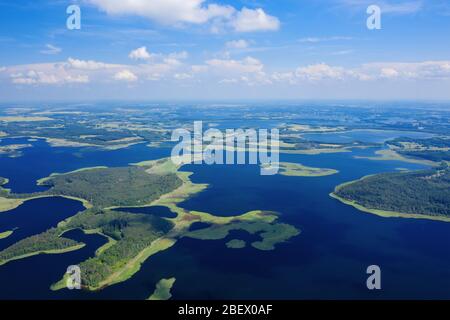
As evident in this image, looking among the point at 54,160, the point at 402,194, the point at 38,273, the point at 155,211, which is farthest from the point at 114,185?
the point at 402,194

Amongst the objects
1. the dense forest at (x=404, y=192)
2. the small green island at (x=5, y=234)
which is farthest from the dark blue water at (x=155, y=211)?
the dense forest at (x=404, y=192)

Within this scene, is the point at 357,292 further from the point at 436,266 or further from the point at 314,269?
the point at 436,266

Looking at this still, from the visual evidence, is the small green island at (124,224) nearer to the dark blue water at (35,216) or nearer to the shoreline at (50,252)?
the shoreline at (50,252)

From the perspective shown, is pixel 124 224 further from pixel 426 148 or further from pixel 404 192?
pixel 426 148

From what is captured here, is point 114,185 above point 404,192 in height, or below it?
above

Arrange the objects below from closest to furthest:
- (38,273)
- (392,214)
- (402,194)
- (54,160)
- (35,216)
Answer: (38,273)
(35,216)
(392,214)
(402,194)
(54,160)

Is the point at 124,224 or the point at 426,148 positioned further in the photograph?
the point at 426,148

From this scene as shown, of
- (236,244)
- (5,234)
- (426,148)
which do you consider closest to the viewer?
(236,244)
